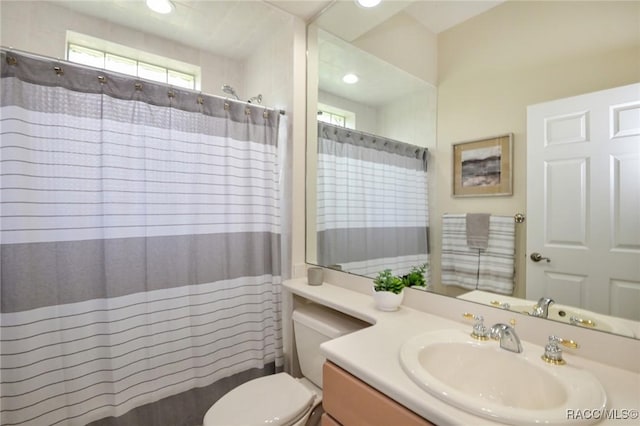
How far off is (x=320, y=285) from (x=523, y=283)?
3.27 feet

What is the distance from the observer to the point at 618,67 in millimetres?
838

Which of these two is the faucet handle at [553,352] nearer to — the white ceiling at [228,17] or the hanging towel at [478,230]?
the hanging towel at [478,230]

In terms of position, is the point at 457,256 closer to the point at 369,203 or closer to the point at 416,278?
the point at 416,278

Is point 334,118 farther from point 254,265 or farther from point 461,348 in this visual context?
point 461,348

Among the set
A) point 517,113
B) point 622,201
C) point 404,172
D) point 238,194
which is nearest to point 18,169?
point 238,194

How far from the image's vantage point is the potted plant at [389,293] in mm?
1221

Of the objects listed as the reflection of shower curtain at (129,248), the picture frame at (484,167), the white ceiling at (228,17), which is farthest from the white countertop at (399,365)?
the white ceiling at (228,17)

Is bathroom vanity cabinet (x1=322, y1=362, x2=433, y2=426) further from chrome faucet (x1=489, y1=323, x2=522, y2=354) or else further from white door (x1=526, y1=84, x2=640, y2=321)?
white door (x1=526, y1=84, x2=640, y2=321)

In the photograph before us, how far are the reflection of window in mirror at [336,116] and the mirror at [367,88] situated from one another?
0.09 feet

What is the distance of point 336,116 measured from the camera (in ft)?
5.94

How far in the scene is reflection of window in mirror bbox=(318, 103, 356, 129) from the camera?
5.72ft

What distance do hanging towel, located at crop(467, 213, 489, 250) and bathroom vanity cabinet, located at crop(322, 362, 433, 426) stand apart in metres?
0.73

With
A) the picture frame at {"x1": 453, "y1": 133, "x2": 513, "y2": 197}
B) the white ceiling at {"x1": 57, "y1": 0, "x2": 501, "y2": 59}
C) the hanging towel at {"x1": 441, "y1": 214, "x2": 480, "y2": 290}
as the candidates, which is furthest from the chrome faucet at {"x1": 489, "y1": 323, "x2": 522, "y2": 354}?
the white ceiling at {"x1": 57, "y1": 0, "x2": 501, "y2": 59}

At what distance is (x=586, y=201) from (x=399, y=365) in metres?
0.76
